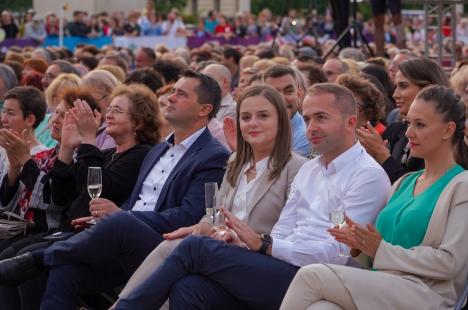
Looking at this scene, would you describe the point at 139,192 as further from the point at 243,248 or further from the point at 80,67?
the point at 80,67

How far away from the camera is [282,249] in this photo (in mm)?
5633

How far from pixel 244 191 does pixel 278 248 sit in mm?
693

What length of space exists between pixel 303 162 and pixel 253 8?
58.1m

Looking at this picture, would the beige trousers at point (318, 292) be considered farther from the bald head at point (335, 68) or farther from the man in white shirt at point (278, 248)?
the bald head at point (335, 68)

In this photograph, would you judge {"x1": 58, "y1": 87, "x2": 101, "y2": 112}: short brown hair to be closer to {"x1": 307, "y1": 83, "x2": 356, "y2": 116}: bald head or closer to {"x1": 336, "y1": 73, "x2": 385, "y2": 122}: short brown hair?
{"x1": 336, "y1": 73, "x2": 385, "y2": 122}: short brown hair

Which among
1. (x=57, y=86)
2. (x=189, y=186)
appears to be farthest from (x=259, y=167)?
(x=57, y=86)

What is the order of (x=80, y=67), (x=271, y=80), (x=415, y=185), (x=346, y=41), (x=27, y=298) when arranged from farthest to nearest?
(x=346, y=41), (x=80, y=67), (x=271, y=80), (x=27, y=298), (x=415, y=185)

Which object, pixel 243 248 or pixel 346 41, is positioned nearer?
pixel 243 248

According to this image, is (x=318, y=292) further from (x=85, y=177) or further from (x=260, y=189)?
(x=85, y=177)

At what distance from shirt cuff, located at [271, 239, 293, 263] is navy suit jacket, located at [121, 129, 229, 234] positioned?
3.52 feet

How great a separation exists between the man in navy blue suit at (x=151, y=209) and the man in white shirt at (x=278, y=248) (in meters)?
0.67

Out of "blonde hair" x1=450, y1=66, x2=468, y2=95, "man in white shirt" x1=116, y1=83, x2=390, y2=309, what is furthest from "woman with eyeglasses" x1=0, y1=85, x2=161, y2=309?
"blonde hair" x1=450, y1=66, x2=468, y2=95

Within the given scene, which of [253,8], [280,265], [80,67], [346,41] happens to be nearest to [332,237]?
[280,265]

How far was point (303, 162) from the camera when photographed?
6215 mm
